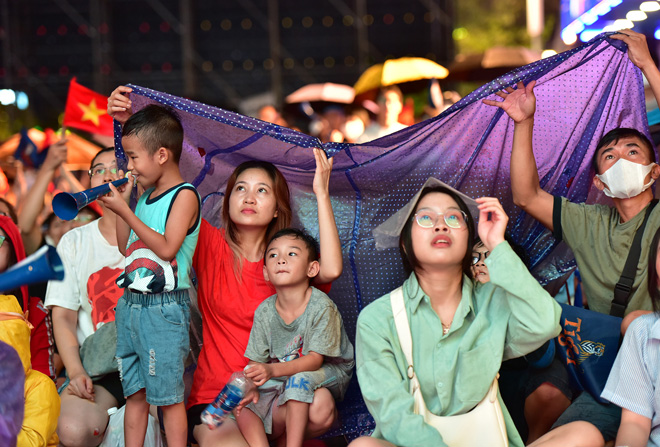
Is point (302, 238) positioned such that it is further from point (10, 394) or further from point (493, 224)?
point (10, 394)

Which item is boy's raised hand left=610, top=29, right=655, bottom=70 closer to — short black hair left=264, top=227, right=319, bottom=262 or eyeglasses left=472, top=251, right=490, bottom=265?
eyeglasses left=472, top=251, right=490, bottom=265

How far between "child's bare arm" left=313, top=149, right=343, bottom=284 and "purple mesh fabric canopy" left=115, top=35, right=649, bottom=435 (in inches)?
7.1

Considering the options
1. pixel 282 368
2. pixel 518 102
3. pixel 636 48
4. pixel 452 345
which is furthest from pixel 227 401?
pixel 636 48

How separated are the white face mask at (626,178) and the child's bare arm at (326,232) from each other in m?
1.13

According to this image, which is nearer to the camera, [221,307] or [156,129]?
[156,129]

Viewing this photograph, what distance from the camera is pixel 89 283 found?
3551 mm

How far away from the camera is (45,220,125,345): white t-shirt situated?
139 inches

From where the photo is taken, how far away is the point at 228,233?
329 cm

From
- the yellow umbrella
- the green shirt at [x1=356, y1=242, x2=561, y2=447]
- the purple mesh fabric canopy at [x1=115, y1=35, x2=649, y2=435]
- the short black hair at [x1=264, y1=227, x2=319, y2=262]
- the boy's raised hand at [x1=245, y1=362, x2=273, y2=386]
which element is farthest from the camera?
the yellow umbrella

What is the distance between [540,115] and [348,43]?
8223 mm

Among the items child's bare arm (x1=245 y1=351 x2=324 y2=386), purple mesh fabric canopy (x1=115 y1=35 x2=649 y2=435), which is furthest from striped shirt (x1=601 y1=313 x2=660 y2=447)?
child's bare arm (x1=245 y1=351 x2=324 y2=386)

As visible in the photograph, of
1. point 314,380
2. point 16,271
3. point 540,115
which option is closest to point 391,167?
point 540,115

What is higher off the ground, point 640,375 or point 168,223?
point 168,223

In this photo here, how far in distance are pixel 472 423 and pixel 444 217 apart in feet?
2.33
